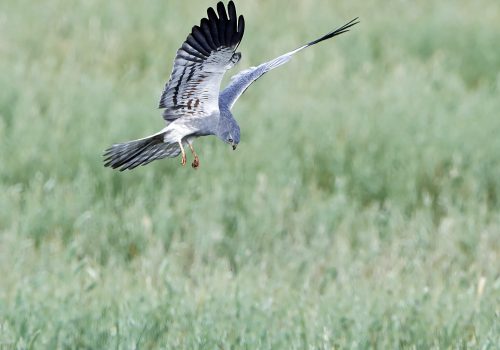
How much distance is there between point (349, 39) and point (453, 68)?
0.92 meters

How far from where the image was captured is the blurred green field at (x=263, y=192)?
15.0 ft

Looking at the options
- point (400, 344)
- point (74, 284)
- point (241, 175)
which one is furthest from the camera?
point (241, 175)

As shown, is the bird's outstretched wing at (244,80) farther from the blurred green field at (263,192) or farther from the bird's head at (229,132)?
the blurred green field at (263,192)

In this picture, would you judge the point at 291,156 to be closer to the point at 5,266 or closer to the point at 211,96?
the point at 5,266

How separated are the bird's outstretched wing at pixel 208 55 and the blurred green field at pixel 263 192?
1075 millimetres

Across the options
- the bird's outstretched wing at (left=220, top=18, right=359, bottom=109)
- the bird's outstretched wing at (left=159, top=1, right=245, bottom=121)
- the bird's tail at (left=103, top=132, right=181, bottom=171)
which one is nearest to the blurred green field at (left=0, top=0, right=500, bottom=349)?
the bird's tail at (left=103, top=132, right=181, bottom=171)

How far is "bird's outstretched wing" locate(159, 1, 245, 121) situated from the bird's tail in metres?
0.23

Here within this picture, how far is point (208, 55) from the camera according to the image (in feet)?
11.3

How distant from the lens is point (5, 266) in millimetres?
5328

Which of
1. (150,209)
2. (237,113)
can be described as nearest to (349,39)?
(237,113)

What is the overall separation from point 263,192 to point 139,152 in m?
3.01

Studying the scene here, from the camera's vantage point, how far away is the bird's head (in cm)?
337

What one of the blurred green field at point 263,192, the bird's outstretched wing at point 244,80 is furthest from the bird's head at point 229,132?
the blurred green field at point 263,192

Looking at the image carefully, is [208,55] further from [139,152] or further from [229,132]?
[139,152]
